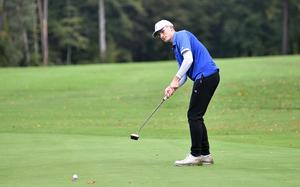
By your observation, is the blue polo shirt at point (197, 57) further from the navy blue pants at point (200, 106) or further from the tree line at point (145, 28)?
the tree line at point (145, 28)

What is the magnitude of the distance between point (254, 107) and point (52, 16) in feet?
190

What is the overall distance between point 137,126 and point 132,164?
30.4 ft

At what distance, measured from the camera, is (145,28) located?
292 feet

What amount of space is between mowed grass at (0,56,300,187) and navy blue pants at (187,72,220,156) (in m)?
0.38

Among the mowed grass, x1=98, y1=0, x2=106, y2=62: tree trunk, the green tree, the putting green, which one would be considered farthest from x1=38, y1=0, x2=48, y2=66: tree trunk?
the putting green

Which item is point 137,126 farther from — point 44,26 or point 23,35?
point 44,26

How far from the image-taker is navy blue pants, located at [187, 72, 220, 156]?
995 cm

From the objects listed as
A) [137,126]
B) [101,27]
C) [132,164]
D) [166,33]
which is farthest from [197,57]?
[101,27]

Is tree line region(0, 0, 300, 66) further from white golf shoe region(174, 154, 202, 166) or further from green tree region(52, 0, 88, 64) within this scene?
white golf shoe region(174, 154, 202, 166)

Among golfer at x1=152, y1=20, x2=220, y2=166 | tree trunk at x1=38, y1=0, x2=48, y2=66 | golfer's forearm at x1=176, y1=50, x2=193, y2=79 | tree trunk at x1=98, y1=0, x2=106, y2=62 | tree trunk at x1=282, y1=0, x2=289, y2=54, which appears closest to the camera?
golfer's forearm at x1=176, y1=50, x2=193, y2=79

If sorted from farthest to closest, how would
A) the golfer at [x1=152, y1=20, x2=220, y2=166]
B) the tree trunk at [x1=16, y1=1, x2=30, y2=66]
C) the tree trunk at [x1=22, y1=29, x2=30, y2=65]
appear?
the tree trunk at [x1=16, y1=1, x2=30, y2=66] < the tree trunk at [x1=22, y1=29, x2=30, y2=65] < the golfer at [x1=152, y1=20, x2=220, y2=166]

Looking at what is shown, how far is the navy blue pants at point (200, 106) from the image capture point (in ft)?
32.6

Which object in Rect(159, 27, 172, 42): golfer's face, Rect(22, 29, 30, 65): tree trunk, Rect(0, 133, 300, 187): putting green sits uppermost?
Rect(159, 27, 172, 42): golfer's face

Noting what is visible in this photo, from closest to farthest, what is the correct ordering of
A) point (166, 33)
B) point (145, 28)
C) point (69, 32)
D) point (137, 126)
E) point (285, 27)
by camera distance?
point (166, 33)
point (137, 126)
point (69, 32)
point (285, 27)
point (145, 28)
